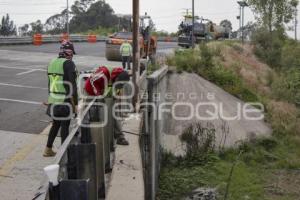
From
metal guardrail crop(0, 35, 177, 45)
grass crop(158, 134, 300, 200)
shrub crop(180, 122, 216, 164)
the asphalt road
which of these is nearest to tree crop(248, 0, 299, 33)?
metal guardrail crop(0, 35, 177, 45)

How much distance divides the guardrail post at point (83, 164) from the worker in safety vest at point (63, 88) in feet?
10.5

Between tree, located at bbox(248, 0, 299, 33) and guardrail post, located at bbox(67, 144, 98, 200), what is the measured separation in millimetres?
40518

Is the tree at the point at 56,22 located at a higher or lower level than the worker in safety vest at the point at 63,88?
higher

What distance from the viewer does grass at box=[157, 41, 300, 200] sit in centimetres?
1145

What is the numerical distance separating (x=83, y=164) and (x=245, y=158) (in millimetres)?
9752

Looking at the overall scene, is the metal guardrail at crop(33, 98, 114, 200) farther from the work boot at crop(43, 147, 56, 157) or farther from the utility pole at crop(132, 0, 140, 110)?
the utility pole at crop(132, 0, 140, 110)

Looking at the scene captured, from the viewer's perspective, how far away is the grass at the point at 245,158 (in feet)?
37.6

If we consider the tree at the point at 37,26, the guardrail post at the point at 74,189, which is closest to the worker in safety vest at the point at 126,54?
the guardrail post at the point at 74,189

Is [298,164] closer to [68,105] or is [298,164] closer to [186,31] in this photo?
[68,105]

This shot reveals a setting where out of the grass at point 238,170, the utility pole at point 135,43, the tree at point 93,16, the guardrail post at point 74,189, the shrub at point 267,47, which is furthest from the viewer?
the tree at point 93,16

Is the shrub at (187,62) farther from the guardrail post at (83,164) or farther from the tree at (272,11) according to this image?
the tree at (272,11)

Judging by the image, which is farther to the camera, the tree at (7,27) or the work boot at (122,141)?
the tree at (7,27)

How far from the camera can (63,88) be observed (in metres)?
8.90

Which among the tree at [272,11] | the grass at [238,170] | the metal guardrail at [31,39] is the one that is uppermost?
the tree at [272,11]
